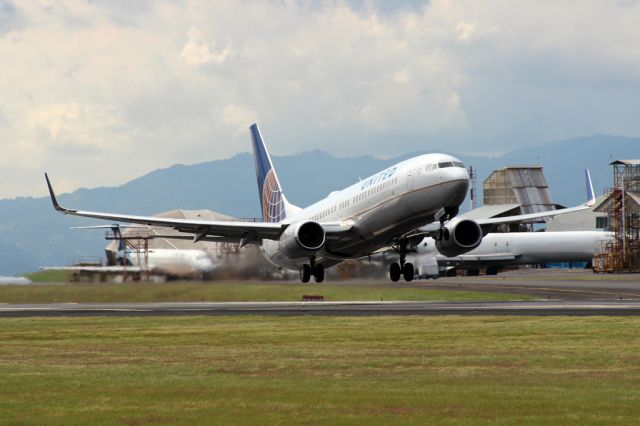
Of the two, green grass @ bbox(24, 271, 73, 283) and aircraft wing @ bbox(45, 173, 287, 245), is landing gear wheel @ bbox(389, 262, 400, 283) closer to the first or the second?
aircraft wing @ bbox(45, 173, 287, 245)

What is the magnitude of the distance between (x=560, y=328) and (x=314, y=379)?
50.7ft

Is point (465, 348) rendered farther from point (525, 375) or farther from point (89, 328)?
point (89, 328)

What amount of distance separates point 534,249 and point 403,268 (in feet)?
276

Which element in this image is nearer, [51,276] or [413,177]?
[413,177]

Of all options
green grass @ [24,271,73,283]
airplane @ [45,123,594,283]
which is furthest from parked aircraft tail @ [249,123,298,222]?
green grass @ [24,271,73,283]

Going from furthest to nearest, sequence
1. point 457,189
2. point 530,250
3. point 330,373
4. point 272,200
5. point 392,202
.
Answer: point 530,250, point 272,200, point 392,202, point 457,189, point 330,373

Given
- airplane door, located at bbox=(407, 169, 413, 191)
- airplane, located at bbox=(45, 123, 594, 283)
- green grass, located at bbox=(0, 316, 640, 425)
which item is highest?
airplane door, located at bbox=(407, 169, 413, 191)

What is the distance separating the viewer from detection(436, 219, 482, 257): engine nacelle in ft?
171

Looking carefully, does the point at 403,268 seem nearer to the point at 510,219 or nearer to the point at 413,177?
the point at 510,219

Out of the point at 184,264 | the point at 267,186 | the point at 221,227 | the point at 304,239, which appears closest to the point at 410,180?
the point at 304,239

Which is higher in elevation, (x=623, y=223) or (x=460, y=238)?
(x=623, y=223)

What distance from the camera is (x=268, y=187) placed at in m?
74.3

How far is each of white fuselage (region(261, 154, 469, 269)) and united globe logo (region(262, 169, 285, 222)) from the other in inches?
573

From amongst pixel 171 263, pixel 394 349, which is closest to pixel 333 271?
pixel 171 263
